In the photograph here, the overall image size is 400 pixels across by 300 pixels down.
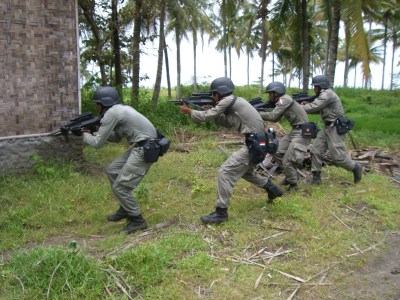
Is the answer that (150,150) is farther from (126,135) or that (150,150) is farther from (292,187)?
(292,187)

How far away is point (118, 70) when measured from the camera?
14.4m

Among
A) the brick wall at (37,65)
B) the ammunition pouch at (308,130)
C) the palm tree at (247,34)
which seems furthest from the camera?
the palm tree at (247,34)

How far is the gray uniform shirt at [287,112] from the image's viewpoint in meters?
7.11

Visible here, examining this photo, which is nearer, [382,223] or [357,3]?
[382,223]

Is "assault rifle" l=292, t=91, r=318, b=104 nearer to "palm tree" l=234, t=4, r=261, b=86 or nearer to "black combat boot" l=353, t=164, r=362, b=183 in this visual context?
"black combat boot" l=353, t=164, r=362, b=183

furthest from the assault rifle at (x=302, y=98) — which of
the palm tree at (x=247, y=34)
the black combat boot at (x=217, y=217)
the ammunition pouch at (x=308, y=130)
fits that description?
the palm tree at (x=247, y=34)

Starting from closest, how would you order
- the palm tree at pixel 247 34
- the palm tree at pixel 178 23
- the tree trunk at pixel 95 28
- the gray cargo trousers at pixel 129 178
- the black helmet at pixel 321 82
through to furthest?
1. the gray cargo trousers at pixel 129 178
2. the black helmet at pixel 321 82
3. the tree trunk at pixel 95 28
4. the palm tree at pixel 178 23
5. the palm tree at pixel 247 34

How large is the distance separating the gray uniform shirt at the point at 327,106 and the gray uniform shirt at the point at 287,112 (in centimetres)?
32

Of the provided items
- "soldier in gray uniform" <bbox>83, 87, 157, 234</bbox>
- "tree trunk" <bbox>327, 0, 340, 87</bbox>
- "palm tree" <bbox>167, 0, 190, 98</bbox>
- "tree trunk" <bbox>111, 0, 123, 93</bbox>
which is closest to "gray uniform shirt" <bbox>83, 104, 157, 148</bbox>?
"soldier in gray uniform" <bbox>83, 87, 157, 234</bbox>

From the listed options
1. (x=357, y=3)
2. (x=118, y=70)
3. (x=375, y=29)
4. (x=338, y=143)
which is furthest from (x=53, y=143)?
(x=375, y=29)

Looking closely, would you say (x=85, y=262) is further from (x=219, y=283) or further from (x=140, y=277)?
(x=219, y=283)

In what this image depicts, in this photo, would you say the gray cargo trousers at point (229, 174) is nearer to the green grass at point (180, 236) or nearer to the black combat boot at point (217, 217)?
the black combat boot at point (217, 217)

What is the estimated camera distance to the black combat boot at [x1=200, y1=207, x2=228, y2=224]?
5699mm

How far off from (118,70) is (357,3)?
7975mm
